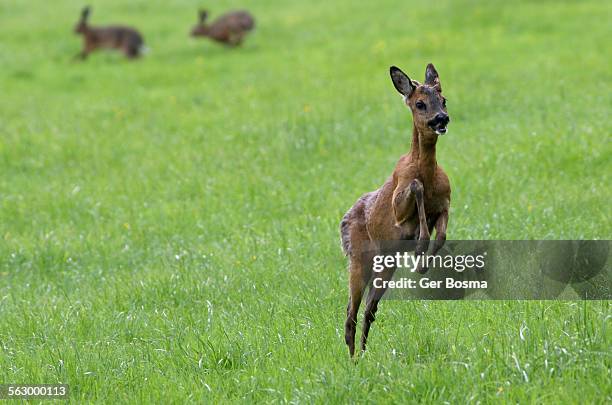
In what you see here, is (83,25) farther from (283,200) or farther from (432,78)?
(432,78)

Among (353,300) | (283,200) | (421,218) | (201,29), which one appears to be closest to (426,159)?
(421,218)

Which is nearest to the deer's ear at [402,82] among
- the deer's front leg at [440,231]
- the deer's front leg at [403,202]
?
the deer's front leg at [403,202]

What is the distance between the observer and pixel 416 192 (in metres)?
5.71

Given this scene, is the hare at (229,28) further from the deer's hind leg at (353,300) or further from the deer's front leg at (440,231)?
the deer's front leg at (440,231)

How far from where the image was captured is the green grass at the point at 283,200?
20.7 feet

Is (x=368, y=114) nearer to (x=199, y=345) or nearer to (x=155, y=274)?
(x=155, y=274)

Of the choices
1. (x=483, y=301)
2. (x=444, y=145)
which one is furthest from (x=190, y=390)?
(x=444, y=145)

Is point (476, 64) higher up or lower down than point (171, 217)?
higher up

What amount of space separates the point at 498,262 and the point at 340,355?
7.24 feet

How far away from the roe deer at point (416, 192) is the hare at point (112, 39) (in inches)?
745

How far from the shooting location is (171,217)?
11.5 m

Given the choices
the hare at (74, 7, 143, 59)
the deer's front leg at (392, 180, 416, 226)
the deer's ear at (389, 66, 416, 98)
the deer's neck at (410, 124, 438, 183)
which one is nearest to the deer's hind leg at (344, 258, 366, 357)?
the deer's front leg at (392, 180, 416, 226)

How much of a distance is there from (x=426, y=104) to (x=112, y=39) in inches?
784

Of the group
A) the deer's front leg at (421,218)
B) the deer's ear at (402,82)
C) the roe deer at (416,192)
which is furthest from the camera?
the deer's ear at (402,82)
